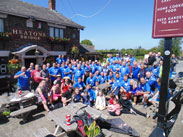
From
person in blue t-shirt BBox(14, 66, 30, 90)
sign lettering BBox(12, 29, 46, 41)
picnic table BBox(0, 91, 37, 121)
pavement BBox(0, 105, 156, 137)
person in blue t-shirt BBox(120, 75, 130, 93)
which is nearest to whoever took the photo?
pavement BBox(0, 105, 156, 137)

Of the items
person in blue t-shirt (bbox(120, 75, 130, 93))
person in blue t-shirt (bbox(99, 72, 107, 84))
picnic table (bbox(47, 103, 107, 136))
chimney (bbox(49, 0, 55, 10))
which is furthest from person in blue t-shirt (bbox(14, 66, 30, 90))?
chimney (bbox(49, 0, 55, 10))

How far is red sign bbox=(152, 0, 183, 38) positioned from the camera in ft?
6.45

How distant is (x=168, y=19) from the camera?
82.0 inches

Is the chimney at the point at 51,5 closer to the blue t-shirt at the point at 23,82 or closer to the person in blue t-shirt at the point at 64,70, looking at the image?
the person in blue t-shirt at the point at 64,70

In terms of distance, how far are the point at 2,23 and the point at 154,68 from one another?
11.2 m

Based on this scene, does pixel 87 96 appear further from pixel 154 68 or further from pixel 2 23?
pixel 2 23

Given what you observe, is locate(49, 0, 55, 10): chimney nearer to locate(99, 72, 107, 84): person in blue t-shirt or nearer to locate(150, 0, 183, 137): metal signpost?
locate(99, 72, 107, 84): person in blue t-shirt

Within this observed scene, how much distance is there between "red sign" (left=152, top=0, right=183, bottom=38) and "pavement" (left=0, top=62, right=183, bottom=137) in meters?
3.14

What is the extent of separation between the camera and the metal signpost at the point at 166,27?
198cm

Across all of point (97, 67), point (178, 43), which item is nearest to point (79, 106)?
point (97, 67)

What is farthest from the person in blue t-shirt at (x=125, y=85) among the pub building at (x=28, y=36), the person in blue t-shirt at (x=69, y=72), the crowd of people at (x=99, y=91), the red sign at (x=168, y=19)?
the pub building at (x=28, y=36)

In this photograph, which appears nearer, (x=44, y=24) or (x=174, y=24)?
(x=174, y=24)

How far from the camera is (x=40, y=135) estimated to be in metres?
3.04

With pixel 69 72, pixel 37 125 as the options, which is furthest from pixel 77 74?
pixel 37 125
